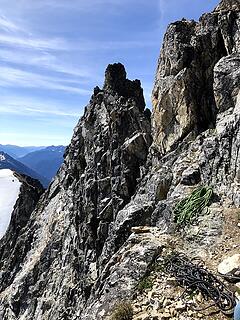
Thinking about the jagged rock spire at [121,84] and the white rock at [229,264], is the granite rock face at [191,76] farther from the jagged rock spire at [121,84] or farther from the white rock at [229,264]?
the jagged rock spire at [121,84]

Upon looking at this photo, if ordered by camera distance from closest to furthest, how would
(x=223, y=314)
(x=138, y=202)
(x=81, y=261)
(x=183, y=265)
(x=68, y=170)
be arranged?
(x=223, y=314)
(x=183, y=265)
(x=138, y=202)
(x=81, y=261)
(x=68, y=170)

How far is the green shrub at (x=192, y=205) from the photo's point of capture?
2028 centimetres

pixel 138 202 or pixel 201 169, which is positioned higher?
pixel 201 169

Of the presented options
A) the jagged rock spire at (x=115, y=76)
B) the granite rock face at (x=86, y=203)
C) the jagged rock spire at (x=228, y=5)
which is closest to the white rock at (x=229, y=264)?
the granite rock face at (x=86, y=203)

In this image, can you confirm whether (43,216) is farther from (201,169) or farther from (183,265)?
(183,265)

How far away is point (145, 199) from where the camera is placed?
28.8 m

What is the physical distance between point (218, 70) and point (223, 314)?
58.7ft

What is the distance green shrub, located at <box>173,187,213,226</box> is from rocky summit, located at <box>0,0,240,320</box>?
58 millimetres

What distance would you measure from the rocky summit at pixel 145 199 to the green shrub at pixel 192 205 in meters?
0.06

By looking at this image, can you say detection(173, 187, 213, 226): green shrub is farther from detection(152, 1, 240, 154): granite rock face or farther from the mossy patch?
detection(152, 1, 240, 154): granite rock face

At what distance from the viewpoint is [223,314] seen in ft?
44.7

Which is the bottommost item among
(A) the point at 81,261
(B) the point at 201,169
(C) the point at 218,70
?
(A) the point at 81,261

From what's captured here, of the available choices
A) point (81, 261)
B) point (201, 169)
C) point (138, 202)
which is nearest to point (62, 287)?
point (81, 261)

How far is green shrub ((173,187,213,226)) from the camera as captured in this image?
2028cm
